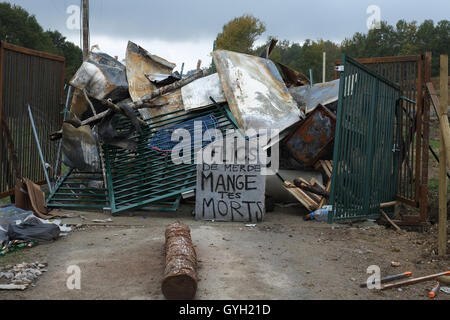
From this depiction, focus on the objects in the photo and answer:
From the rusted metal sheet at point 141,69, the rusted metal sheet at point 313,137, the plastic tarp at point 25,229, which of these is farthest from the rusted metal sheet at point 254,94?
the plastic tarp at point 25,229

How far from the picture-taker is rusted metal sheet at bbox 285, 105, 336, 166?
27.9 feet

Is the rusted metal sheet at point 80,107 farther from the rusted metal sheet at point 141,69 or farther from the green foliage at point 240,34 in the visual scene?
the green foliage at point 240,34

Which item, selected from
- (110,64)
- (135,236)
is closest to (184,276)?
(135,236)

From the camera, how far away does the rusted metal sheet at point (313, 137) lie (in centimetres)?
850

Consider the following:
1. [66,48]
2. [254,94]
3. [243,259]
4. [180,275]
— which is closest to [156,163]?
[254,94]

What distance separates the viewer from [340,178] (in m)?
7.25

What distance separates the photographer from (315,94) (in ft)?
31.4

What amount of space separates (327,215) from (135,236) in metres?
3.09

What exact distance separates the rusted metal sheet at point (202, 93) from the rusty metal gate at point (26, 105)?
2857mm

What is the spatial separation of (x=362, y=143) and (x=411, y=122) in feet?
4.95

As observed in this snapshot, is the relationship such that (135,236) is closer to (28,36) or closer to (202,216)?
(202,216)

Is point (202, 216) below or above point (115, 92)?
below

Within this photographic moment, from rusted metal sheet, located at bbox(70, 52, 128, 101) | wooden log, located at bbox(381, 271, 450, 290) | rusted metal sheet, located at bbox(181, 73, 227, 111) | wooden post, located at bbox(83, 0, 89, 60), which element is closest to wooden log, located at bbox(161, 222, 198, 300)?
wooden log, located at bbox(381, 271, 450, 290)
